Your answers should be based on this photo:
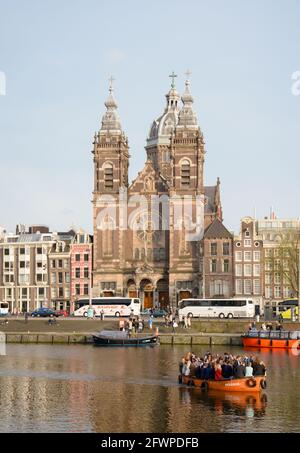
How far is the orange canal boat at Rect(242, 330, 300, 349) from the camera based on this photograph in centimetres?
10025

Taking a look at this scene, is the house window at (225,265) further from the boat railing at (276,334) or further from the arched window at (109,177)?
the boat railing at (276,334)

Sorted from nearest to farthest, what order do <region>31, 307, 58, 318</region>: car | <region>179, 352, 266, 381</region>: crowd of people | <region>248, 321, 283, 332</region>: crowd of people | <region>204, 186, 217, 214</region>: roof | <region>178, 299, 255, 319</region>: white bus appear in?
<region>179, 352, 266, 381</region>: crowd of people → <region>248, 321, 283, 332</region>: crowd of people → <region>178, 299, 255, 319</region>: white bus → <region>31, 307, 58, 318</region>: car → <region>204, 186, 217, 214</region>: roof

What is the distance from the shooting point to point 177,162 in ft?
478

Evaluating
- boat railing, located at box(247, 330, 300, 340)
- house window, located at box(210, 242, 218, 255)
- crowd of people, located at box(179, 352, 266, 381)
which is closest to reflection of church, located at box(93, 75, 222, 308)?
house window, located at box(210, 242, 218, 255)

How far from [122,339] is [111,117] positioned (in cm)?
5881

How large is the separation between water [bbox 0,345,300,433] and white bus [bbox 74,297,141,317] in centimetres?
4322

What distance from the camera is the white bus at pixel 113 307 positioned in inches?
5113

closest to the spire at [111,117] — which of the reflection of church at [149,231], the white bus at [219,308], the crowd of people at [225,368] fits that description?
the reflection of church at [149,231]

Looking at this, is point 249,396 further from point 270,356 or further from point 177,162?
point 177,162

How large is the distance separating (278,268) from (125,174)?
29294 mm

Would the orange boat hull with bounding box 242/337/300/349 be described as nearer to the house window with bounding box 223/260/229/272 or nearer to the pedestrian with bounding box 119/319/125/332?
the pedestrian with bounding box 119/319/125/332
